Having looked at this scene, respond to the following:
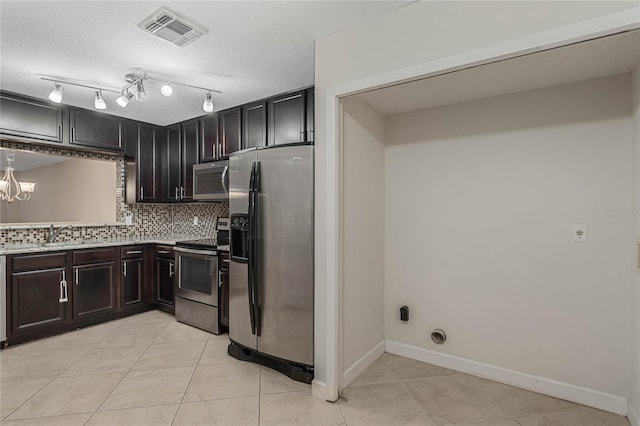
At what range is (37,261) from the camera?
3.15 meters

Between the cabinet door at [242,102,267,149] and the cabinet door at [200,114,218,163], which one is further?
the cabinet door at [200,114,218,163]

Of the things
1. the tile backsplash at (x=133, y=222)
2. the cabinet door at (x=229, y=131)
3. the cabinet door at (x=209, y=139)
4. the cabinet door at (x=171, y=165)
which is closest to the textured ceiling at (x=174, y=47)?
the cabinet door at (x=229, y=131)

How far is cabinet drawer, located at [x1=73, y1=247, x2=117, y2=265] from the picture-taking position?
3.44 meters

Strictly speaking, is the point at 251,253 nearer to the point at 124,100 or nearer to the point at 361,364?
the point at 361,364

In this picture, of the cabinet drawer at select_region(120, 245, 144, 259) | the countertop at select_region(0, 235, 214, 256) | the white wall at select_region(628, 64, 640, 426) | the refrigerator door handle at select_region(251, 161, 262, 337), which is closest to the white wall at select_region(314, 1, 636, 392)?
the refrigerator door handle at select_region(251, 161, 262, 337)

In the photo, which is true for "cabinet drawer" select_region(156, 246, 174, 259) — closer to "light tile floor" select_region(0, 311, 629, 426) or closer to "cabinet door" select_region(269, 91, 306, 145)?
"light tile floor" select_region(0, 311, 629, 426)

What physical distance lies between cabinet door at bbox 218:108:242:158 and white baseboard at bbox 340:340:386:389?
8.07ft

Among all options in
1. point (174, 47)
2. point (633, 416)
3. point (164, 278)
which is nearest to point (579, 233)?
point (633, 416)

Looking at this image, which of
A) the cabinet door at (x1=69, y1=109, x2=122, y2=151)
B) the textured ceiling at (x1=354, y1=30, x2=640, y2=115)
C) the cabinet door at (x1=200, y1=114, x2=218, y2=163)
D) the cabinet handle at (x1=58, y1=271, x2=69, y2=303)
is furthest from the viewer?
the cabinet door at (x1=200, y1=114, x2=218, y2=163)

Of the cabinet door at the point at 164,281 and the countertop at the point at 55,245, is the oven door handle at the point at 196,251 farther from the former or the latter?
the cabinet door at the point at 164,281

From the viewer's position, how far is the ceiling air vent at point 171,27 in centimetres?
198

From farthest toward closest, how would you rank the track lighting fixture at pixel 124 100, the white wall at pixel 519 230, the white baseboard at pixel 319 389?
the track lighting fixture at pixel 124 100 < the white baseboard at pixel 319 389 < the white wall at pixel 519 230

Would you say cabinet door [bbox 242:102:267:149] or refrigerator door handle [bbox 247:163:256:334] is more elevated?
cabinet door [bbox 242:102:267:149]

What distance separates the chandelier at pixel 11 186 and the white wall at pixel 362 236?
141 inches
